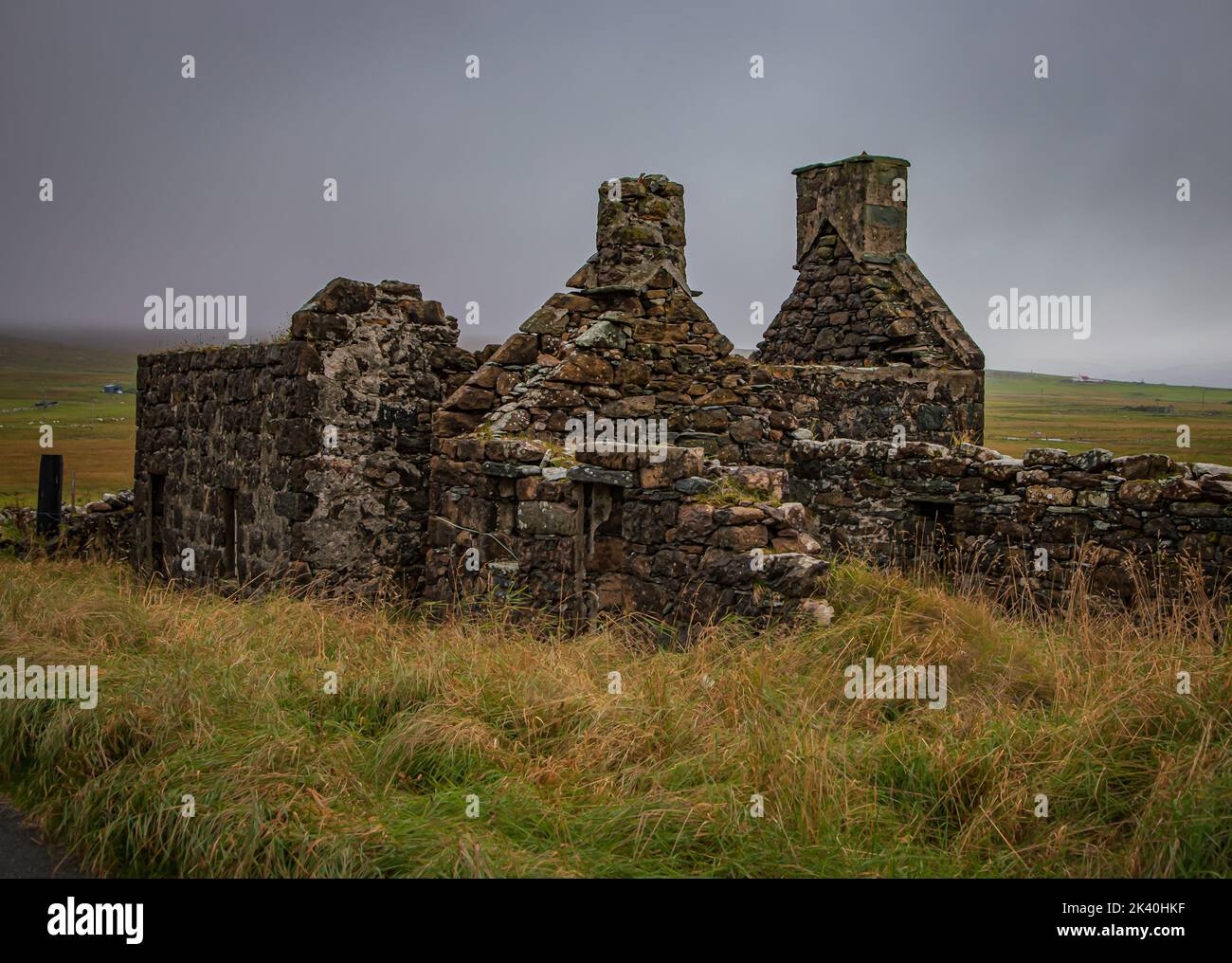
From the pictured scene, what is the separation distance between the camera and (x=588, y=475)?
8141 mm

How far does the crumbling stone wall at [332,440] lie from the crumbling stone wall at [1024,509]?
167 inches

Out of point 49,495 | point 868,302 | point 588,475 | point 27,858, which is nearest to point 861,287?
point 868,302

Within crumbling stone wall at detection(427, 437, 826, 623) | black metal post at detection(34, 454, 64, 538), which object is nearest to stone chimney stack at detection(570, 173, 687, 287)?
crumbling stone wall at detection(427, 437, 826, 623)

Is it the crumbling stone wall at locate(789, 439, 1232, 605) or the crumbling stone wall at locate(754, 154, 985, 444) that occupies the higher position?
the crumbling stone wall at locate(754, 154, 985, 444)

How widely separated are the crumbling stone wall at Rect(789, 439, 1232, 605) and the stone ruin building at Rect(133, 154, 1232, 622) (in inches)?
0.9

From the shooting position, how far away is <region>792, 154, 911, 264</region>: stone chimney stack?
661 inches

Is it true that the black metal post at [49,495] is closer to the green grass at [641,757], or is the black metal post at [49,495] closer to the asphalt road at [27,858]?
the green grass at [641,757]

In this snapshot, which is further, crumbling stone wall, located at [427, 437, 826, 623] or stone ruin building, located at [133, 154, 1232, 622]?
stone ruin building, located at [133, 154, 1232, 622]

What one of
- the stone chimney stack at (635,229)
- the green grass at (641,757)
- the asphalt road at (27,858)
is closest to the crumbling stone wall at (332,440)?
the stone chimney stack at (635,229)

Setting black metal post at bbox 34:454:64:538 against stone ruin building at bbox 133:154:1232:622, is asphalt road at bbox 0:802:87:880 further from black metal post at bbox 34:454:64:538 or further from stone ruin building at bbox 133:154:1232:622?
black metal post at bbox 34:454:64:538

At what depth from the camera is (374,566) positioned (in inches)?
413

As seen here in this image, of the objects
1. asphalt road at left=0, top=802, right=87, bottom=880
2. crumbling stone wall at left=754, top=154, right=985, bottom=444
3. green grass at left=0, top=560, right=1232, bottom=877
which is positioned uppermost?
crumbling stone wall at left=754, top=154, right=985, bottom=444

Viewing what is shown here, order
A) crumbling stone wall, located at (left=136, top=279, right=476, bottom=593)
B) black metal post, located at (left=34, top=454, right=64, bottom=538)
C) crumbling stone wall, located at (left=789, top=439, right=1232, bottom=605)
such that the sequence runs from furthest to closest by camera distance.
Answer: black metal post, located at (left=34, top=454, right=64, bottom=538)
crumbling stone wall, located at (left=136, top=279, right=476, bottom=593)
crumbling stone wall, located at (left=789, top=439, right=1232, bottom=605)
